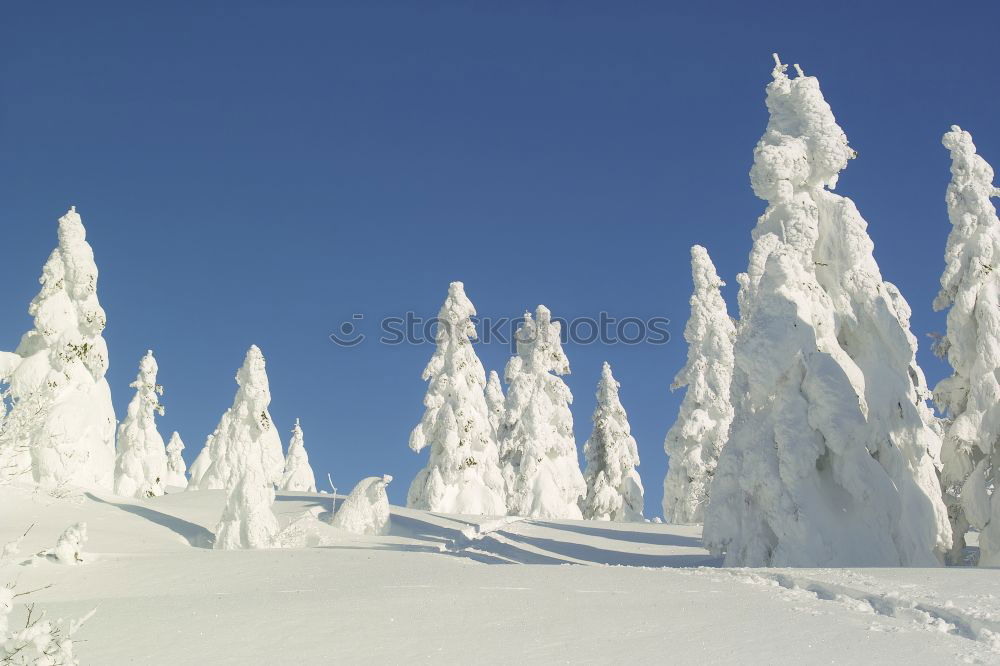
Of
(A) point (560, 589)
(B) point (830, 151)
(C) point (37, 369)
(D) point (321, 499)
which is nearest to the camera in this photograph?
(A) point (560, 589)

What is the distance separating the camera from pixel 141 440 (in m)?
54.1

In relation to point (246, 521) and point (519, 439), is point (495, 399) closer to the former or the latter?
point (519, 439)

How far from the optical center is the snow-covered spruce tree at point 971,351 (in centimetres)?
2262

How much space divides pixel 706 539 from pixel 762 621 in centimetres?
1252

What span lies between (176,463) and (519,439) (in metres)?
39.2

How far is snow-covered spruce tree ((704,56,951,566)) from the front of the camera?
2109cm

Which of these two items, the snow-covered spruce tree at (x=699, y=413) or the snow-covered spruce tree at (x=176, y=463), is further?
the snow-covered spruce tree at (x=176, y=463)

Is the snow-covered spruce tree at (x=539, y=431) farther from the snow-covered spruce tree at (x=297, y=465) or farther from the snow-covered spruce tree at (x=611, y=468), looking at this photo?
the snow-covered spruce tree at (x=297, y=465)

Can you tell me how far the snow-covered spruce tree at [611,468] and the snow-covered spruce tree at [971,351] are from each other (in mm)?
24252

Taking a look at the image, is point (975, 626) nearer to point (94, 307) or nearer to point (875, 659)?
point (875, 659)

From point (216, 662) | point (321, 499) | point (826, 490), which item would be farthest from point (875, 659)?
point (321, 499)

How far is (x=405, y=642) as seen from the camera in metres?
9.68

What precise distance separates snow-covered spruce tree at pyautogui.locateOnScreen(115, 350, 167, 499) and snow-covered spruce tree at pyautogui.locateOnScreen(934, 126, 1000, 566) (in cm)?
4259

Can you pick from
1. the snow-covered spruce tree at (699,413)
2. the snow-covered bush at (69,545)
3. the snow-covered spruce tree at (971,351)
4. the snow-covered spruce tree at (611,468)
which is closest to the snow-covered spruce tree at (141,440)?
the snow-covered spruce tree at (611,468)
